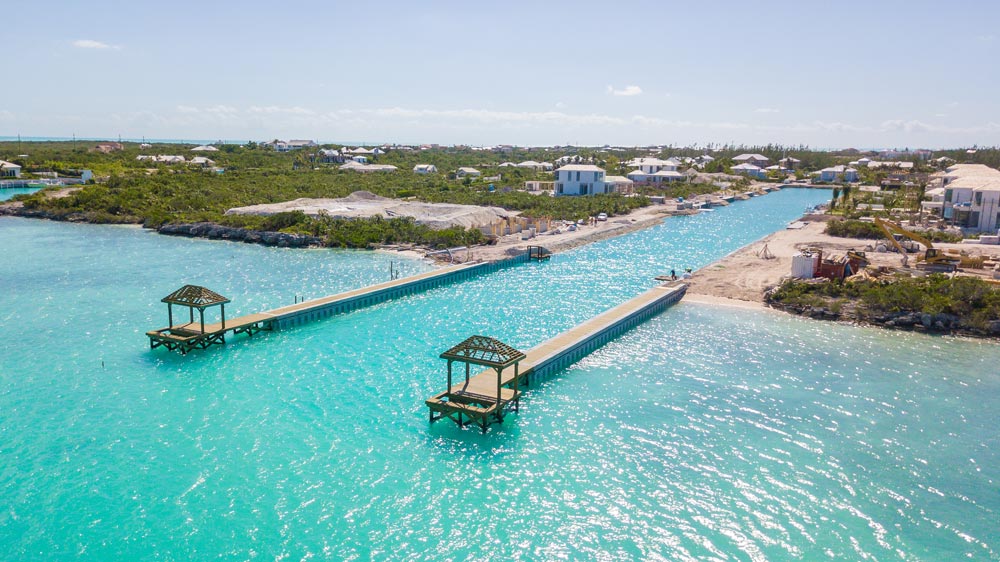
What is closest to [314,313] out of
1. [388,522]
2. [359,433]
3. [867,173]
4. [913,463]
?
[359,433]

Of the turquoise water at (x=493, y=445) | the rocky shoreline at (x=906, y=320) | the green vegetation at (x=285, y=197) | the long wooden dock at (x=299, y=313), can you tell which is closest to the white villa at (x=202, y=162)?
the green vegetation at (x=285, y=197)

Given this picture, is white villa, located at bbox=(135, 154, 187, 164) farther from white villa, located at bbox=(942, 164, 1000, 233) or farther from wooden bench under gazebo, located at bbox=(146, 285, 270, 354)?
white villa, located at bbox=(942, 164, 1000, 233)

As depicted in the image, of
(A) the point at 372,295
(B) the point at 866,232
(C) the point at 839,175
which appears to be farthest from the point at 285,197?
(C) the point at 839,175

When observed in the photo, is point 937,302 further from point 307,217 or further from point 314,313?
point 307,217

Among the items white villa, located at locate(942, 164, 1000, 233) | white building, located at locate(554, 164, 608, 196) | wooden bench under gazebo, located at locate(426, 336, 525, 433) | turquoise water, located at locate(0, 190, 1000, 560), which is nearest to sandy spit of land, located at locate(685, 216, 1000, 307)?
turquoise water, located at locate(0, 190, 1000, 560)

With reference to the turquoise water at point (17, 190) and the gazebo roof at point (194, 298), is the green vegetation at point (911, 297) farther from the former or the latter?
the turquoise water at point (17, 190)

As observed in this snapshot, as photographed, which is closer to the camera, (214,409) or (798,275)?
(214,409)

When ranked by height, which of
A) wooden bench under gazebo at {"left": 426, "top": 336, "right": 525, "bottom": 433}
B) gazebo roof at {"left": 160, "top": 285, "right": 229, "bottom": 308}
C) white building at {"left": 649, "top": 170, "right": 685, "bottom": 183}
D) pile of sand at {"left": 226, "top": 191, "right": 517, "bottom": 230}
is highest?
white building at {"left": 649, "top": 170, "right": 685, "bottom": 183}
